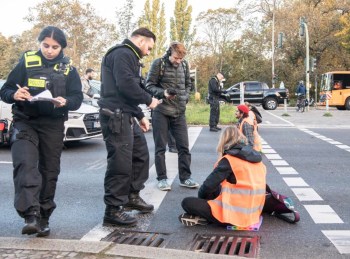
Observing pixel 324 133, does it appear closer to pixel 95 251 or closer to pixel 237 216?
pixel 237 216

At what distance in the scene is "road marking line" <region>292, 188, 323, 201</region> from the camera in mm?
6438

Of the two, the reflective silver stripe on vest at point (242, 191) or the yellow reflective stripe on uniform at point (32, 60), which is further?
the reflective silver stripe on vest at point (242, 191)

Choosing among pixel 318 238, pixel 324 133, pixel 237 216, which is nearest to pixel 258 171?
pixel 237 216

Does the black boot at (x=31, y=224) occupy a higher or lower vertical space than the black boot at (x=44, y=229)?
higher

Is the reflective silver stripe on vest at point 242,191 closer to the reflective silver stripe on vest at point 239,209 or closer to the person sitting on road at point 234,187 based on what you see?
the person sitting on road at point 234,187

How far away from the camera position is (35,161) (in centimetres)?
447

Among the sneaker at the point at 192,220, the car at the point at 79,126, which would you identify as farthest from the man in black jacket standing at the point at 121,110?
the car at the point at 79,126

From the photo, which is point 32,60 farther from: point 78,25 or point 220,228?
point 78,25

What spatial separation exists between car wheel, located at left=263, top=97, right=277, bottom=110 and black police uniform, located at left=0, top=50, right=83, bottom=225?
30.4 metres

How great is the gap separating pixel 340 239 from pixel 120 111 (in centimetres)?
238

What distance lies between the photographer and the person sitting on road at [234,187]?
16.3 ft

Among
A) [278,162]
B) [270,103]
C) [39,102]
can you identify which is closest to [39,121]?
[39,102]

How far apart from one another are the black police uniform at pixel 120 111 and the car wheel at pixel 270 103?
1176 inches

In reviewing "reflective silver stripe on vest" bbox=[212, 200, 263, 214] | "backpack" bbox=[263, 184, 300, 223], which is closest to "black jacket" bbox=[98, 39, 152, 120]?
"reflective silver stripe on vest" bbox=[212, 200, 263, 214]
